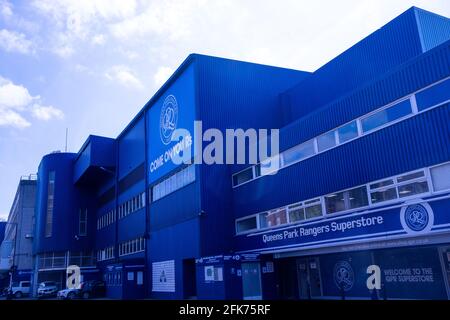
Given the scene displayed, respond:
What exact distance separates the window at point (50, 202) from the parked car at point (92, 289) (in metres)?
15.9

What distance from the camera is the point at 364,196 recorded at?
1833 cm

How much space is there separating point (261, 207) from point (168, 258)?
9.90 meters

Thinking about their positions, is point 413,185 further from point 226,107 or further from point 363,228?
point 226,107

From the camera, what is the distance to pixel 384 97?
1747cm

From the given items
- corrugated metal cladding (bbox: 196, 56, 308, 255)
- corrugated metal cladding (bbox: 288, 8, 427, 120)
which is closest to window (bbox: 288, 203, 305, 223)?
corrugated metal cladding (bbox: 196, 56, 308, 255)

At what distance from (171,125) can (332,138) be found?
610 inches

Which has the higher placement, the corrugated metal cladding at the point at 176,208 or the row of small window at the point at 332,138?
the row of small window at the point at 332,138

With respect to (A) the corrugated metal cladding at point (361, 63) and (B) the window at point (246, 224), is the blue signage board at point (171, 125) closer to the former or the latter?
(B) the window at point (246, 224)

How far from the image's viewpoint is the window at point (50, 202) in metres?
53.6

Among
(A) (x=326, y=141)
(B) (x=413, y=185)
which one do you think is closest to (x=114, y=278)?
(A) (x=326, y=141)

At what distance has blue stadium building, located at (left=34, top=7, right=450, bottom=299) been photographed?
16.1 m

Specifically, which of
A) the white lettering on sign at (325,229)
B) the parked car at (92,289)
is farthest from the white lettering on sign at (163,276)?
the parked car at (92,289)
